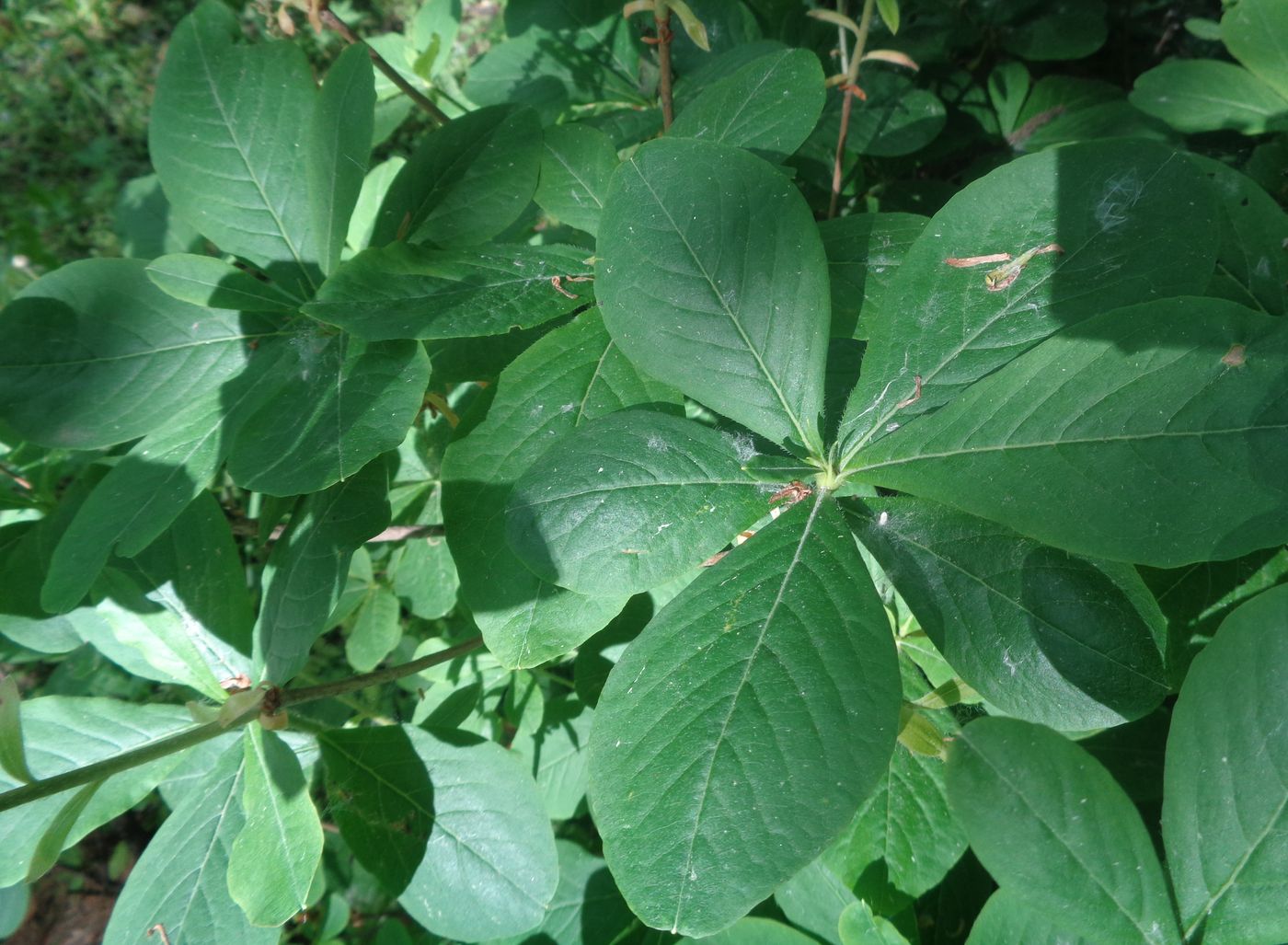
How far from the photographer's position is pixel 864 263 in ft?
4.12

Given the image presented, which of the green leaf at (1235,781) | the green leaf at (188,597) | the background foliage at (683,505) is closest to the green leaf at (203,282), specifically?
the background foliage at (683,505)

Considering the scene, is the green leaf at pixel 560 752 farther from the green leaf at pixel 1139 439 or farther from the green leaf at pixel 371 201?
the green leaf at pixel 1139 439

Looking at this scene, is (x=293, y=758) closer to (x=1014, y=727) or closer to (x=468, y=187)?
(x=468, y=187)

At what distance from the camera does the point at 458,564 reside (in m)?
→ 1.13

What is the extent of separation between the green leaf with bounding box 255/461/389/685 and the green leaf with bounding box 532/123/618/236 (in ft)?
1.66

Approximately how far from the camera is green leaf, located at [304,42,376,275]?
4.28 ft

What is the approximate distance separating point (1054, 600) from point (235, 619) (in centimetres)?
129

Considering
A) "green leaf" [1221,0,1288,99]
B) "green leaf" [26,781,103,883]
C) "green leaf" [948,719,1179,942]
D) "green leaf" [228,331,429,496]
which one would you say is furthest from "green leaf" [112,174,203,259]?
"green leaf" [1221,0,1288,99]

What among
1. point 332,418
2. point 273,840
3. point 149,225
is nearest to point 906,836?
point 273,840

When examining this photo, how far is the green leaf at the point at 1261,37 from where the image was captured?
65.5 inches

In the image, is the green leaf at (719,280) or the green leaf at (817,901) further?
the green leaf at (817,901)

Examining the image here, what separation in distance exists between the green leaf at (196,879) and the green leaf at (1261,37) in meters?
2.24

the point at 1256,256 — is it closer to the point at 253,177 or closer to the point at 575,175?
the point at 575,175

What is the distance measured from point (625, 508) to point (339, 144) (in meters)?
0.77
